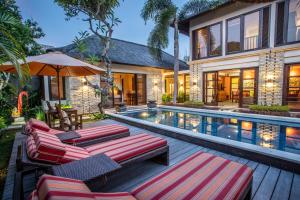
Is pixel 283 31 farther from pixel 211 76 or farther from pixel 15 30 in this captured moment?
pixel 15 30

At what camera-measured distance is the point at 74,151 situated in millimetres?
2693

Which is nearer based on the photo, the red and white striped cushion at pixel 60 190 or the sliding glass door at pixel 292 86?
the red and white striped cushion at pixel 60 190

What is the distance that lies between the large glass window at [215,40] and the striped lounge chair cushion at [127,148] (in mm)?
11179

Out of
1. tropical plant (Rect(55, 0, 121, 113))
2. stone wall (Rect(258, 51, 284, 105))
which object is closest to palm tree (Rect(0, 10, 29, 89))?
tropical plant (Rect(55, 0, 121, 113))

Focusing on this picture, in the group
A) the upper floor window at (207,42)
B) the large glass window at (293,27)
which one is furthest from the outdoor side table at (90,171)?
the upper floor window at (207,42)

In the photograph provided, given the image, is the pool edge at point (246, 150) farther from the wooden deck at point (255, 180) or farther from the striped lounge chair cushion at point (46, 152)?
the striped lounge chair cushion at point (46, 152)

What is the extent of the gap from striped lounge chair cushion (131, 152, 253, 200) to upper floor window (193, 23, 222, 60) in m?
11.7

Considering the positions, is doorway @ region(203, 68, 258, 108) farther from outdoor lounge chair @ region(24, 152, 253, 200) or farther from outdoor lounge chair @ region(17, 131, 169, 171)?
outdoor lounge chair @ region(24, 152, 253, 200)

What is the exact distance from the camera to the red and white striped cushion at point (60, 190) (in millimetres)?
1132

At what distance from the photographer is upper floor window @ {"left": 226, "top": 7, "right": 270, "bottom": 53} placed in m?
10.2

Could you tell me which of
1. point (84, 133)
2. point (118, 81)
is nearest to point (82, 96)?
Answer: point (118, 81)

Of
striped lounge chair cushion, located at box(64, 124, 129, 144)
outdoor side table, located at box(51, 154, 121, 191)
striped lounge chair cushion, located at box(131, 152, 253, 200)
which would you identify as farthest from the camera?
striped lounge chair cushion, located at box(64, 124, 129, 144)

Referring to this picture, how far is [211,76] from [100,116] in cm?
Answer: 879

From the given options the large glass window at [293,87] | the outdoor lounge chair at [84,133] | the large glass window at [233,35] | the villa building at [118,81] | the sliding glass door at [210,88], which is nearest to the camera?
the outdoor lounge chair at [84,133]
